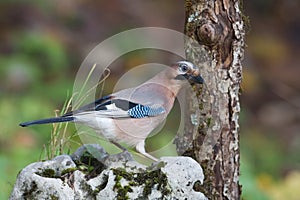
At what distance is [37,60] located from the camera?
8867 millimetres

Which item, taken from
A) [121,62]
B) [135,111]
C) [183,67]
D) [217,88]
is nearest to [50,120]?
[135,111]

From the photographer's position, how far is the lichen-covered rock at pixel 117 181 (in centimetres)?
325

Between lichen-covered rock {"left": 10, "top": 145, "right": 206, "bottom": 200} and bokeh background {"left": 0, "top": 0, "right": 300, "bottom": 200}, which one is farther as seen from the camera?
bokeh background {"left": 0, "top": 0, "right": 300, "bottom": 200}

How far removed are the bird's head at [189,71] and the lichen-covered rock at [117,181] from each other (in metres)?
0.39

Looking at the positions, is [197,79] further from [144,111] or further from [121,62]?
[121,62]

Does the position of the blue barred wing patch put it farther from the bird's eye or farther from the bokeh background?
the bokeh background

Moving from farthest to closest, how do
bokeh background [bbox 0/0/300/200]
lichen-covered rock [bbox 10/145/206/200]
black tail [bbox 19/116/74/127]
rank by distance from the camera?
bokeh background [bbox 0/0/300/200], black tail [bbox 19/116/74/127], lichen-covered rock [bbox 10/145/206/200]

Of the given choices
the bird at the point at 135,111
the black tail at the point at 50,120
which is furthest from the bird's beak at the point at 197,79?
the black tail at the point at 50,120

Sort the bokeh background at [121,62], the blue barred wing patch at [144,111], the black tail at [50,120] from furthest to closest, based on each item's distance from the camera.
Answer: the bokeh background at [121,62]
the blue barred wing patch at [144,111]
the black tail at [50,120]

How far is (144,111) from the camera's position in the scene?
137 inches

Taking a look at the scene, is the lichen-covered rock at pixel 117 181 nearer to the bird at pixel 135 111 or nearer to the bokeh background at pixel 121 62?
the bird at pixel 135 111

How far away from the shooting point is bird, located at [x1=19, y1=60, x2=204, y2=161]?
3.44 m

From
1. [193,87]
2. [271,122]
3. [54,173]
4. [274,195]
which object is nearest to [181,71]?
[193,87]

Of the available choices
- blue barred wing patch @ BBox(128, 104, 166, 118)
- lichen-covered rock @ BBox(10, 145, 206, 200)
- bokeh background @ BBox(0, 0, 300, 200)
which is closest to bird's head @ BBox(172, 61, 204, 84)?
blue barred wing patch @ BBox(128, 104, 166, 118)
